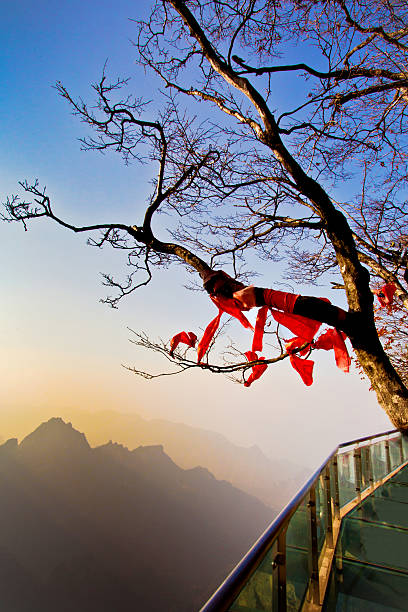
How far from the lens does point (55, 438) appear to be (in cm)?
8544

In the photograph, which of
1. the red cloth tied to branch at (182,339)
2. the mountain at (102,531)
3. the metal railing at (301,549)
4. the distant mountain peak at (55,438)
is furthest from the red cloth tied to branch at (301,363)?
the distant mountain peak at (55,438)

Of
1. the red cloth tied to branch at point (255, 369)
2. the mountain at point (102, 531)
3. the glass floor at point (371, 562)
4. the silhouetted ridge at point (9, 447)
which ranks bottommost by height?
the mountain at point (102, 531)

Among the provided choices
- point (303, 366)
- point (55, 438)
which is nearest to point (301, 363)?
point (303, 366)

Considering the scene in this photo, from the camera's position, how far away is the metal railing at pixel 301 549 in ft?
3.32

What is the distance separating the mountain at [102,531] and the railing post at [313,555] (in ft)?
253

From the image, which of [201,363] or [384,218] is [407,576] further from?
[384,218]

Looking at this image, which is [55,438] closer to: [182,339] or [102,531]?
[102,531]

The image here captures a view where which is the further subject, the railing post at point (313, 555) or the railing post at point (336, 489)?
the railing post at point (336, 489)

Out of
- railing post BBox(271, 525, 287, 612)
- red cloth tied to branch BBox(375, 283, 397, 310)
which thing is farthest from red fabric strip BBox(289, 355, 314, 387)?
railing post BBox(271, 525, 287, 612)

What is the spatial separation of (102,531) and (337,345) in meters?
93.2

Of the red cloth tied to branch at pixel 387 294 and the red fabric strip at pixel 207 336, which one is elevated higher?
the red cloth tied to branch at pixel 387 294

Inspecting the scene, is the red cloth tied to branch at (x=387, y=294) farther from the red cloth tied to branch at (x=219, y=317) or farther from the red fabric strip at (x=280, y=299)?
the red fabric strip at (x=280, y=299)

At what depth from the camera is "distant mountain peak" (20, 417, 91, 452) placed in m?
83.5

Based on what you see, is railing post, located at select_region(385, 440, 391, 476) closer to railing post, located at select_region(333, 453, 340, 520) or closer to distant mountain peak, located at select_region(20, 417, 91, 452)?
railing post, located at select_region(333, 453, 340, 520)
